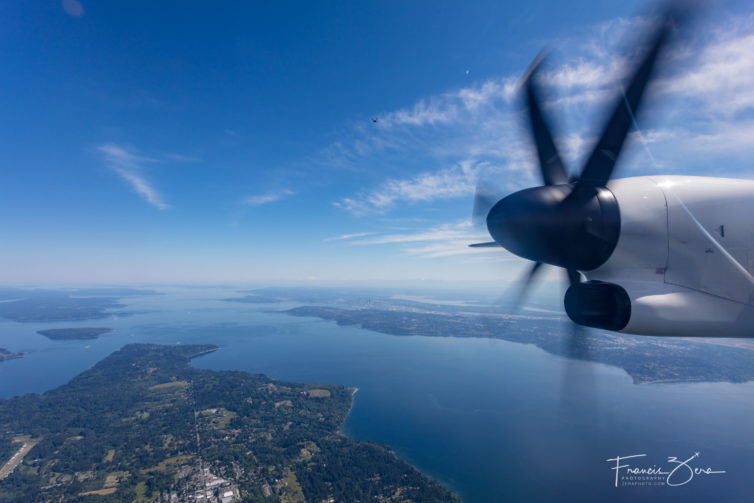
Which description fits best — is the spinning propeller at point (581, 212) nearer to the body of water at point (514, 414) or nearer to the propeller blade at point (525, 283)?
the propeller blade at point (525, 283)

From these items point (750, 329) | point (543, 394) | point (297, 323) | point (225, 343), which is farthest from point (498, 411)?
point (297, 323)

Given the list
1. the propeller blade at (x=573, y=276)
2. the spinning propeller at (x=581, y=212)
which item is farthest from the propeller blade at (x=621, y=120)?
the propeller blade at (x=573, y=276)

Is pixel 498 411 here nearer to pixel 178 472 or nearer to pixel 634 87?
pixel 178 472

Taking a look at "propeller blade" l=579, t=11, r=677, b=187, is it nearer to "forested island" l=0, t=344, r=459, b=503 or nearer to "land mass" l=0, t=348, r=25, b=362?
"forested island" l=0, t=344, r=459, b=503

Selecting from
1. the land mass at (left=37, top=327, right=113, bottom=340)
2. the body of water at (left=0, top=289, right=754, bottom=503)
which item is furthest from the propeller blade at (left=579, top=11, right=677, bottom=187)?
the land mass at (left=37, top=327, right=113, bottom=340)

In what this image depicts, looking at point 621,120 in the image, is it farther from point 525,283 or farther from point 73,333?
point 73,333

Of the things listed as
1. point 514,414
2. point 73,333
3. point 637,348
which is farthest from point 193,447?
point 73,333
